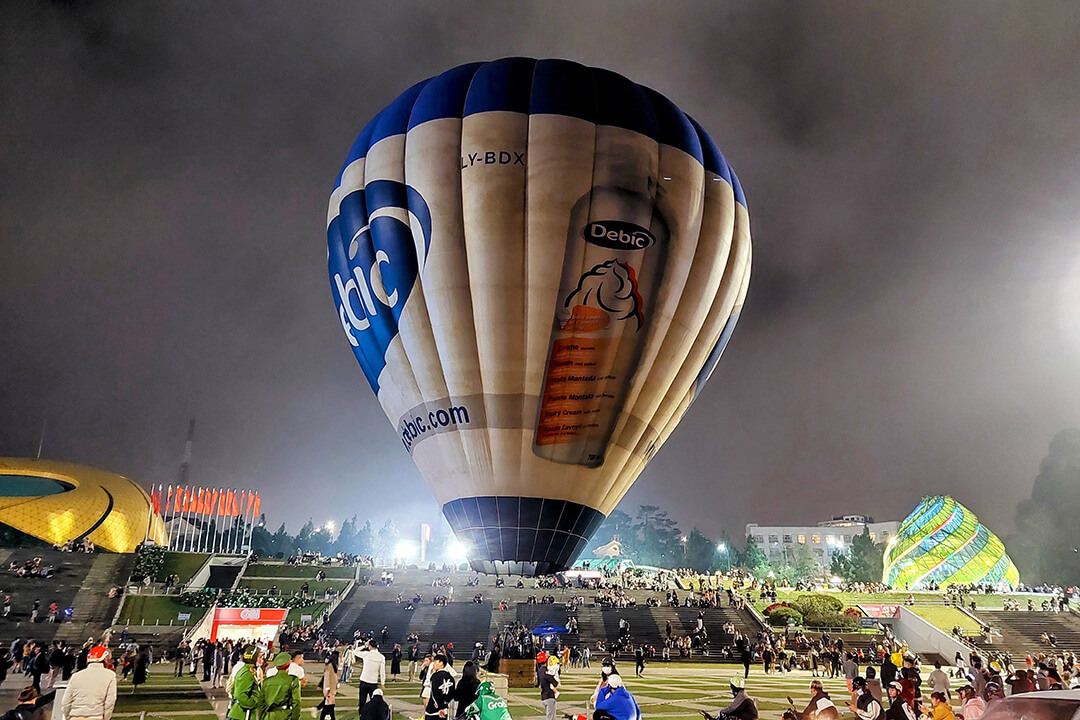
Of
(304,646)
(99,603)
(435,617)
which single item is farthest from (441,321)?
(99,603)

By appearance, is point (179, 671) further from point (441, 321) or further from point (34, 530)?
point (34, 530)

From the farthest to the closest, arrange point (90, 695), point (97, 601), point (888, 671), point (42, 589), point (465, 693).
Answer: point (42, 589)
point (97, 601)
point (888, 671)
point (465, 693)
point (90, 695)

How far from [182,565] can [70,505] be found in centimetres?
3263

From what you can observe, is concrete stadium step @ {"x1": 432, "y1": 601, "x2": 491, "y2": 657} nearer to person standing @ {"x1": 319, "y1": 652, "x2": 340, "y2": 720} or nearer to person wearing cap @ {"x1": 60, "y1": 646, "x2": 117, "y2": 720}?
person standing @ {"x1": 319, "y1": 652, "x2": 340, "y2": 720}

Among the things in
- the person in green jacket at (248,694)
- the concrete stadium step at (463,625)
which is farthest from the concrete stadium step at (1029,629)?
the person in green jacket at (248,694)

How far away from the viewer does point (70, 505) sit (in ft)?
223

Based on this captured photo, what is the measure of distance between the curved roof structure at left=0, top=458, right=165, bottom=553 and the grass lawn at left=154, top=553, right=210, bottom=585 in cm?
2957

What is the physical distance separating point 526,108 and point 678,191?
4402 millimetres

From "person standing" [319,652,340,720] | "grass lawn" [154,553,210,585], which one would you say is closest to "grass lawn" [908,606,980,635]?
"person standing" [319,652,340,720]

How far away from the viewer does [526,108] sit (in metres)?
19.2

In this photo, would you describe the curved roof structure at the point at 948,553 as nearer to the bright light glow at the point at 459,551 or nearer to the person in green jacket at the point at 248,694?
the bright light glow at the point at 459,551

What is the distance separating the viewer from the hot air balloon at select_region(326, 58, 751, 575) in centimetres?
1839

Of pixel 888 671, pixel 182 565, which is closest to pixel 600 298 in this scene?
pixel 888 671

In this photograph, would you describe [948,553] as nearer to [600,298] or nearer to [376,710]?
[600,298]
